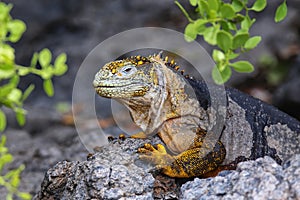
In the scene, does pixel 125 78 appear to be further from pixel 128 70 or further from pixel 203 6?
pixel 203 6

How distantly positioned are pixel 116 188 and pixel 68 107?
779 cm

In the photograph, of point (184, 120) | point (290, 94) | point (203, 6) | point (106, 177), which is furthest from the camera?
point (290, 94)

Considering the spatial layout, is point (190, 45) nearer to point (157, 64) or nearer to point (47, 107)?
point (47, 107)

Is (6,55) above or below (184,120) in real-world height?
above

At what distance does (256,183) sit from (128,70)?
1.64m

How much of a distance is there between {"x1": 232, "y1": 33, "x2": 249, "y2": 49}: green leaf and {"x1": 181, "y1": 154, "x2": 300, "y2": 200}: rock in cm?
117

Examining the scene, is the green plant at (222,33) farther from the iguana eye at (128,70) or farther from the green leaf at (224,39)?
the iguana eye at (128,70)

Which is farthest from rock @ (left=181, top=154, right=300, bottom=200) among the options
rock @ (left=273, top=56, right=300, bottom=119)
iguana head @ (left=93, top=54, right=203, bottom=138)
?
rock @ (left=273, top=56, right=300, bottom=119)

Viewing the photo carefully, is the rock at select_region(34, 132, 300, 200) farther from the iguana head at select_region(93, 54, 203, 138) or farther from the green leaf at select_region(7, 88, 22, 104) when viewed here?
the green leaf at select_region(7, 88, 22, 104)

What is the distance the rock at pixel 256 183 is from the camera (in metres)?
3.80

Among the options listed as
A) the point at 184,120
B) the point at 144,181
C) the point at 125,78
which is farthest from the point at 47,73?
the point at 184,120

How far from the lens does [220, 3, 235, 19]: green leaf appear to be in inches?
189

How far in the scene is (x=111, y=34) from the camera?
13477 mm

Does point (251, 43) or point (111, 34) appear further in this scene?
point (111, 34)
